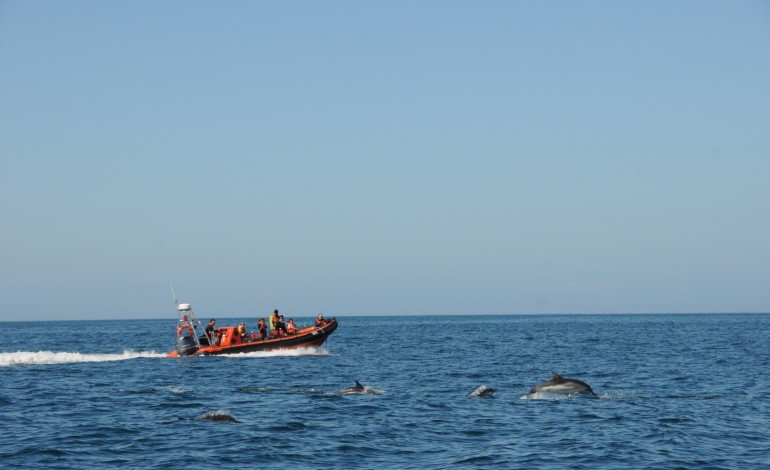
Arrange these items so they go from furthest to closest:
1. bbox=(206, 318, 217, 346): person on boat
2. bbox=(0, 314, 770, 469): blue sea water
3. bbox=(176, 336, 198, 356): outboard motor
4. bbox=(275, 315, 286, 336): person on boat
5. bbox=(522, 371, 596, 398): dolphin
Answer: bbox=(275, 315, 286, 336): person on boat, bbox=(206, 318, 217, 346): person on boat, bbox=(176, 336, 198, 356): outboard motor, bbox=(522, 371, 596, 398): dolphin, bbox=(0, 314, 770, 469): blue sea water

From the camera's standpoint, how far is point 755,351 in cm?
5762

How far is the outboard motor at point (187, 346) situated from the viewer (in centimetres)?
5034

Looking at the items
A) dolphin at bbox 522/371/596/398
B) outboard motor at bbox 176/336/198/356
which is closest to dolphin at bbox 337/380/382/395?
dolphin at bbox 522/371/596/398

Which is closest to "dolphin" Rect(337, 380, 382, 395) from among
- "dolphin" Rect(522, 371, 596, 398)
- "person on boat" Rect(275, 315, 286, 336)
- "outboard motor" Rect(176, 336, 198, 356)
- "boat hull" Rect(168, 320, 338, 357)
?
"dolphin" Rect(522, 371, 596, 398)

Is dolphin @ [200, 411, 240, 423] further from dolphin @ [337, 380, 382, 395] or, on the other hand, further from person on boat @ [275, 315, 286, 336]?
person on boat @ [275, 315, 286, 336]

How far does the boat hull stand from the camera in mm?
50125

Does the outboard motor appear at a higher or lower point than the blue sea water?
higher

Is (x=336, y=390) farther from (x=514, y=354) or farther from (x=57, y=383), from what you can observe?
(x=514, y=354)

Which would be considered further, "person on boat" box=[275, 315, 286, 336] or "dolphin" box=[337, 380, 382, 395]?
"person on boat" box=[275, 315, 286, 336]

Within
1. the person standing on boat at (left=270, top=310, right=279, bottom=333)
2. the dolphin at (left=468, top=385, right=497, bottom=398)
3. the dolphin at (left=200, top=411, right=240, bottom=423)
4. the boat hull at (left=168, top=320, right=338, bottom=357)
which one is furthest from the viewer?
the person standing on boat at (left=270, top=310, right=279, bottom=333)

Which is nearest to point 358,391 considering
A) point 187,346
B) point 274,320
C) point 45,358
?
point 274,320

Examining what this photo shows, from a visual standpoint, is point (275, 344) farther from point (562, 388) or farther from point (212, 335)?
point (562, 388)

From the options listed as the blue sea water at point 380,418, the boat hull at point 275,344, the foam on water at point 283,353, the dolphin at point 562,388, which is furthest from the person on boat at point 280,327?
the dolphin at point 562,388

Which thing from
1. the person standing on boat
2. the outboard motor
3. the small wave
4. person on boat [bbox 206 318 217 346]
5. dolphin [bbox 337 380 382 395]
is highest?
the person standing on boat
